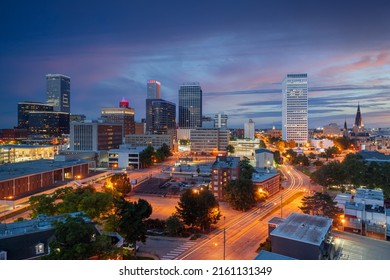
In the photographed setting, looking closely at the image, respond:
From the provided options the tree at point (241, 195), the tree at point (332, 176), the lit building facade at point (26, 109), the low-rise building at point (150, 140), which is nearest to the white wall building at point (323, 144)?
the low-rise building at point (150, 140)

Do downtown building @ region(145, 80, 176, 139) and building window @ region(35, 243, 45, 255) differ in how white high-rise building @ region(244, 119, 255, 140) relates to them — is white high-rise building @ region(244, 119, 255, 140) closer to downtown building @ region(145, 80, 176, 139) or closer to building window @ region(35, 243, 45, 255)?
downtown building @ region(145, 80, 176, 139)

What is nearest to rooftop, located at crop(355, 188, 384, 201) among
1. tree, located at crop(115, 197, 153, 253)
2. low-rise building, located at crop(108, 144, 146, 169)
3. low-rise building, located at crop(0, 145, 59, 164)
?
tree, located at crop(115, 197, 153, 253)

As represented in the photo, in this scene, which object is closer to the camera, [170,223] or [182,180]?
[170,223]

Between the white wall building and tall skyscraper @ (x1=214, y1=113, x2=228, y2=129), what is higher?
tall skyscraper @ (x1=214, y1=113, x2=228, y2=129)

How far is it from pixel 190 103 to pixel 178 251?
58919mm

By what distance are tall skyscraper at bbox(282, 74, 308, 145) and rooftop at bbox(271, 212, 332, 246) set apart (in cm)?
4420

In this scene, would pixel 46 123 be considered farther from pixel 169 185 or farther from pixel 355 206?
pixel 355 206

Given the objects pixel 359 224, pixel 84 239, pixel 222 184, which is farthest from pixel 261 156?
pixel 84 239

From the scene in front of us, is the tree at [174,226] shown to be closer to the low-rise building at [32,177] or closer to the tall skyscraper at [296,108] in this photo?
the low-rise building at [32,177]

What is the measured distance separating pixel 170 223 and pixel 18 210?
808 cm

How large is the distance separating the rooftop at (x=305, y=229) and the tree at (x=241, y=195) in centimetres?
463

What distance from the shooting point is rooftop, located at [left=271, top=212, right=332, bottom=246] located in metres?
6.58
